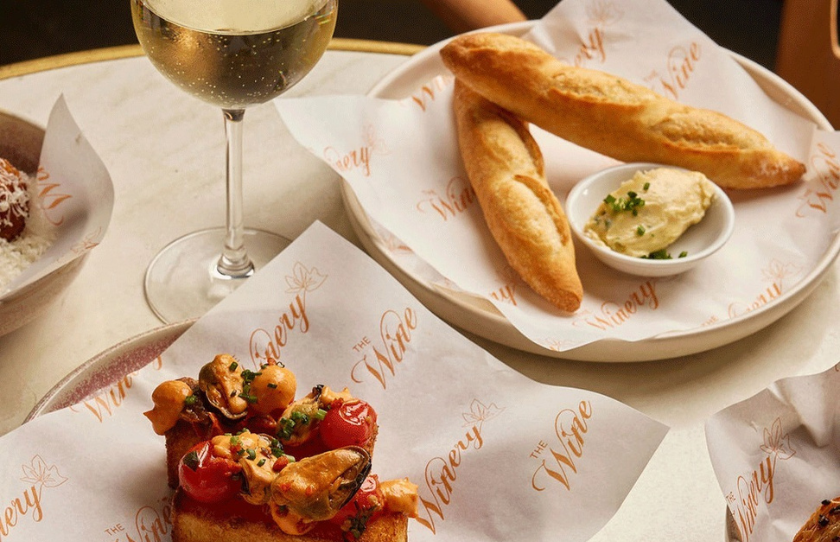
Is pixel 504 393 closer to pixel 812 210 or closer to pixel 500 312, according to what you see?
pixel 500 312

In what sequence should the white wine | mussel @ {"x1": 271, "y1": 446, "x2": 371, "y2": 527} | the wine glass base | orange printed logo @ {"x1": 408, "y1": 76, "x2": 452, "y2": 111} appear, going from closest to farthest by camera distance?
mussel @ {"x1": 271, "y1": 446, "x2": 371, "y2": 527}
the white wine
the wine glass base
orange printed logo @ {"x1": 408, "y1": 76, "x2": 452, "y2": 111}

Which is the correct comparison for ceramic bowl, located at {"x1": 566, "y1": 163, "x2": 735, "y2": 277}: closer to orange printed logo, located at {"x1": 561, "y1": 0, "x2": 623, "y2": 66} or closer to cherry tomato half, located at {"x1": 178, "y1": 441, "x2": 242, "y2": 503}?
orange printed logo, located at {"x1": 561, "y1": 0, "x2": 623, "y2": 66}

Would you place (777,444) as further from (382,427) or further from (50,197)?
(50,197)

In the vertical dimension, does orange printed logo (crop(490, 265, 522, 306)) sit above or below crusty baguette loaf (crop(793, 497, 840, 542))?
below

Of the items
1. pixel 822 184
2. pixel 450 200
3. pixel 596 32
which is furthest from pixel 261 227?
pixel 822 184

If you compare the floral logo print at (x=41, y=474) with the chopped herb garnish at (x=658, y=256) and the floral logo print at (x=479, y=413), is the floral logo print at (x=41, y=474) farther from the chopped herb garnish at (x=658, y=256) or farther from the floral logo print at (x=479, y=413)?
the chopped herb garnish at (x=658, y=256)

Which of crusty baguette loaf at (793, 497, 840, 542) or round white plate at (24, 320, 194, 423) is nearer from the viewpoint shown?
crusty baguette loaf at (793, 497, 840, 542)

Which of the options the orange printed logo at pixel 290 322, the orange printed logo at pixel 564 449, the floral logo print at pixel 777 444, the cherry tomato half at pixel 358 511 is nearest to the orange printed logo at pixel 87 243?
the orange printed logo at pixel 290 322

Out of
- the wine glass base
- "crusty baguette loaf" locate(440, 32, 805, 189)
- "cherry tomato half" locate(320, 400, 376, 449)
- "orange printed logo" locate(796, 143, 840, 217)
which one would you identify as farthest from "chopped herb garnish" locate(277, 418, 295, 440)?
"orange printed logo" locate(796, 143, 840, 217)
